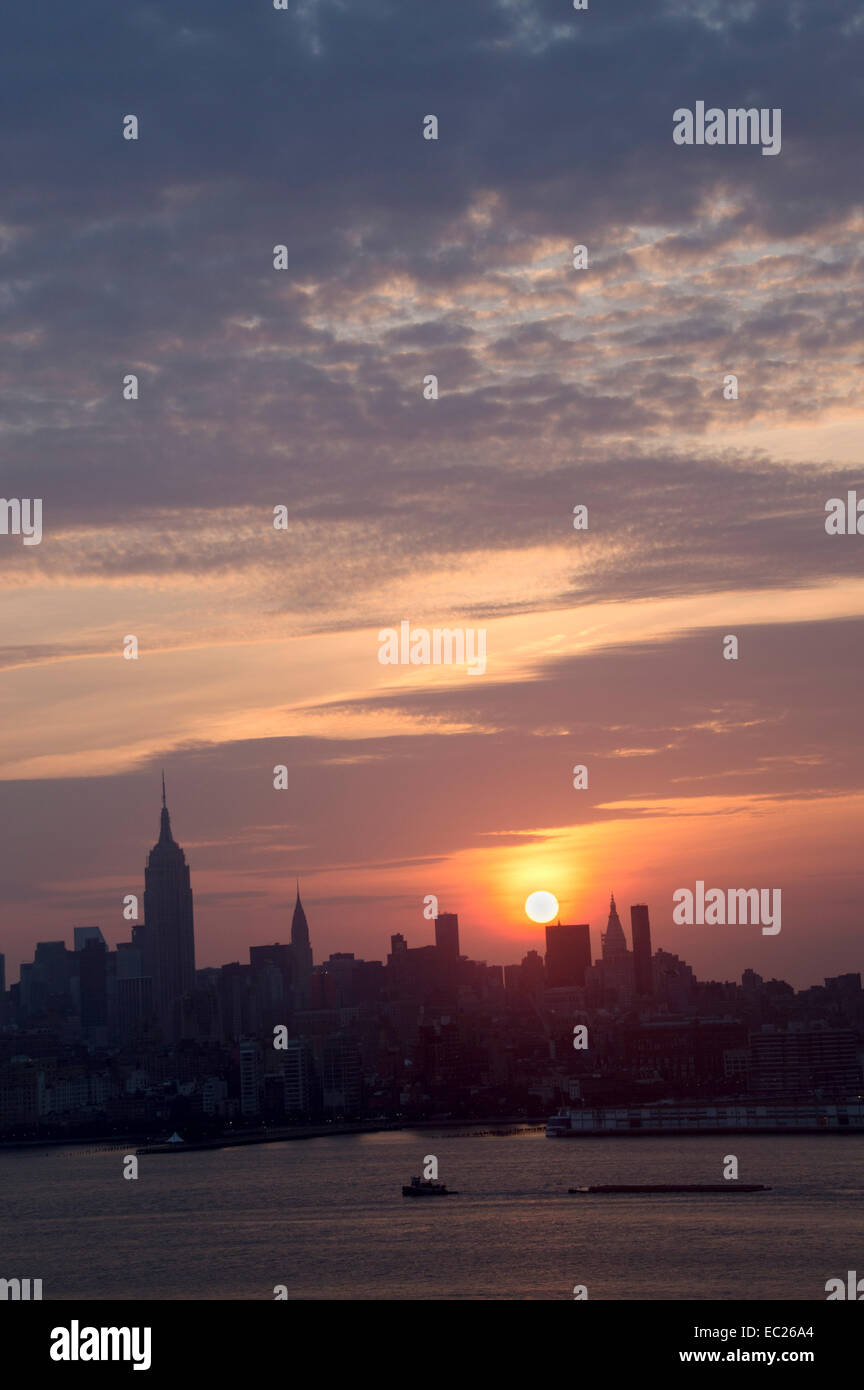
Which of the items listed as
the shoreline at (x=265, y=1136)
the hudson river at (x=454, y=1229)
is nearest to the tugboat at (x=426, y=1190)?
the hudson river at (x=454, y=1229)

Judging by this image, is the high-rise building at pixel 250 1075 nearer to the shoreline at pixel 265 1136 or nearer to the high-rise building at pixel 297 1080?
the high-rise building at pixel 297 1080

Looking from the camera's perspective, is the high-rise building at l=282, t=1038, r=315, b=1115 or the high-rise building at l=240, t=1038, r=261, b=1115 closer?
the high-rise building at l=282, t=1038, r=315, b=1115

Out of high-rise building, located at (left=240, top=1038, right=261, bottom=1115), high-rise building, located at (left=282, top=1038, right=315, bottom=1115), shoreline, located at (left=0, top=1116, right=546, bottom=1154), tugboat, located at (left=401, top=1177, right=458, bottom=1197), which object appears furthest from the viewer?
high-rise building, located at (left=240, top=1038, right=261, bottom=1115)

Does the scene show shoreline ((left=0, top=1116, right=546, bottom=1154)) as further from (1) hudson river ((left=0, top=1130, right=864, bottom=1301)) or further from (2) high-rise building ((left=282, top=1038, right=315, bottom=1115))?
(1) hudson river ((left=0, top=1130, right=864, bottom=1301))

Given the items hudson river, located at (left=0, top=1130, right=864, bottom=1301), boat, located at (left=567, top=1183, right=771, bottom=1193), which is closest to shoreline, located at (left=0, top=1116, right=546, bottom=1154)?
hudson river, located at (left=0, top=1130, right=864, bottom=1301)
